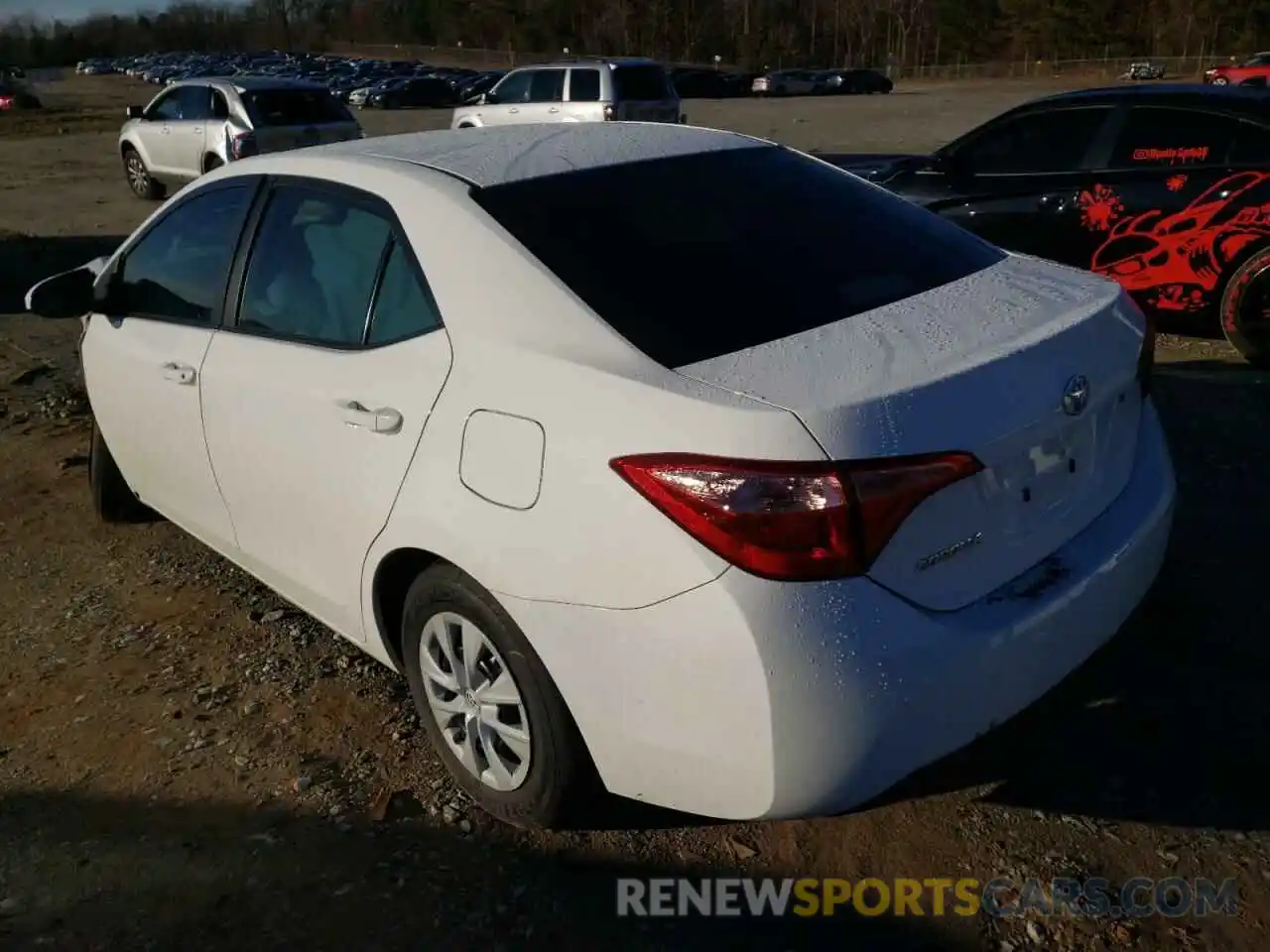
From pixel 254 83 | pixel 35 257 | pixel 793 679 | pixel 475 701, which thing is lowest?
pixel 35 257

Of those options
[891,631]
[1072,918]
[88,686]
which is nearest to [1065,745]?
[1072,918]

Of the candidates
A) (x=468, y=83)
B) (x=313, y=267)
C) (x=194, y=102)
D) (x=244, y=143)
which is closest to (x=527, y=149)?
(x=313, y=267)

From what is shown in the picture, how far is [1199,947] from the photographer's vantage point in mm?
2389

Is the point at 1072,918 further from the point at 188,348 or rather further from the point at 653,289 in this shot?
the point at 188,348

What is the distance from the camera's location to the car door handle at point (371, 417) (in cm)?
273

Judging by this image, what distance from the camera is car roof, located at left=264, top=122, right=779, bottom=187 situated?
304 cm

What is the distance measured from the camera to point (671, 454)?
2.19m

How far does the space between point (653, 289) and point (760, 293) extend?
26 cm

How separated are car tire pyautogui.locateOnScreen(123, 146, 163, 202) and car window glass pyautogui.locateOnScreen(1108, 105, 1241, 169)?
45.2ft

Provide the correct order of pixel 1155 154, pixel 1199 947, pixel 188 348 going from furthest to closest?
pixel 1155 154
pixel 188 348
pixel 1199 947

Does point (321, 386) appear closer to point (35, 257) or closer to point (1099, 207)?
point (1099, 207)

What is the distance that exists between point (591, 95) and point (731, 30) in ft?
257

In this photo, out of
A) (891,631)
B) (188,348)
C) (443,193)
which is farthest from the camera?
(188,348)

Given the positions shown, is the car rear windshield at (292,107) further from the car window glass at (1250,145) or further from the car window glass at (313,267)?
the car window glass at (313,267)
